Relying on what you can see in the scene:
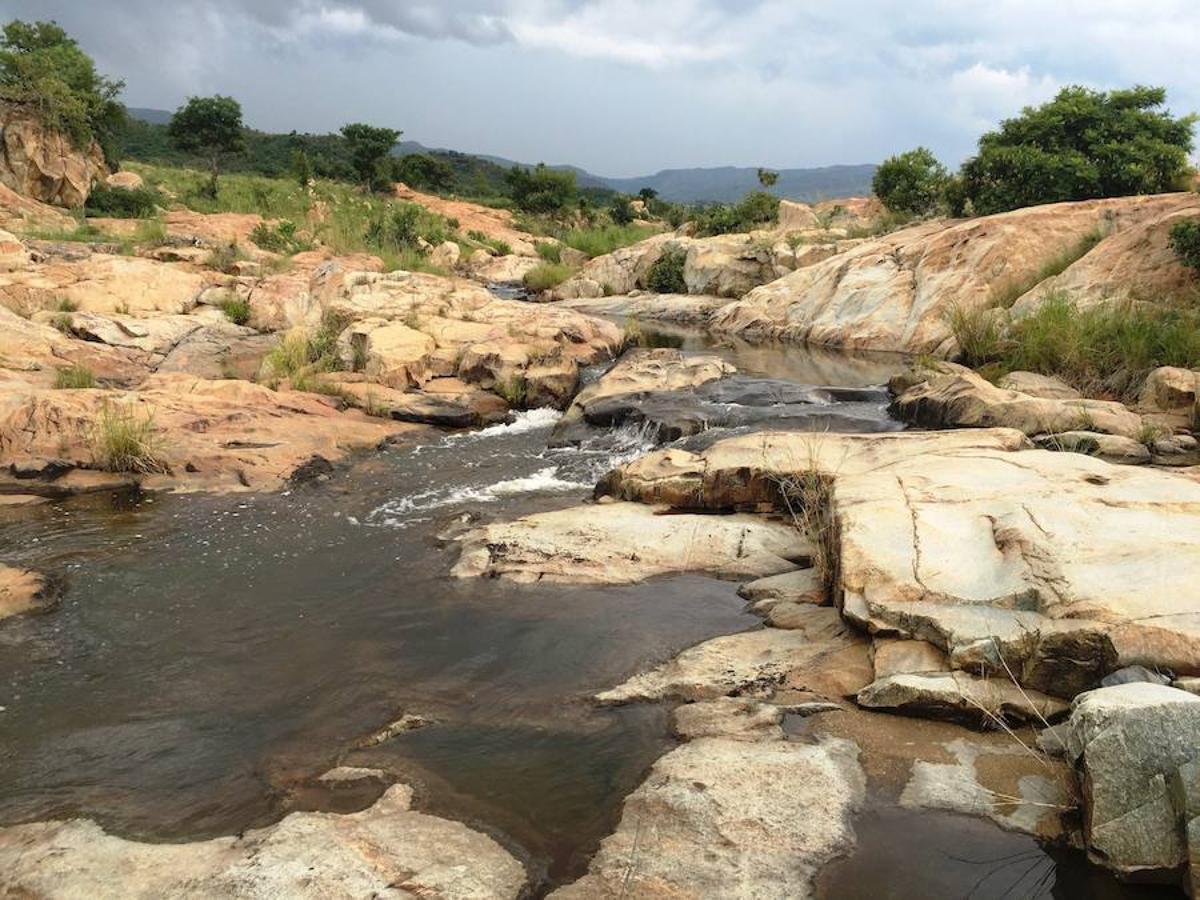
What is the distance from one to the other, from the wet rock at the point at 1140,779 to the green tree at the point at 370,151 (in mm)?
46014

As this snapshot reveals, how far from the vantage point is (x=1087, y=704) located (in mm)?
2900

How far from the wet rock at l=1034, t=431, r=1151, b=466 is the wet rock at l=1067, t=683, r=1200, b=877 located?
475 centimetres

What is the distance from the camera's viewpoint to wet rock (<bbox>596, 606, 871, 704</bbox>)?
400 centimetres

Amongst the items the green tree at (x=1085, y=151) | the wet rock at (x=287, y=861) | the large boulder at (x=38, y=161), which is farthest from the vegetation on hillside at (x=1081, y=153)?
the large boulder at (x=38, y=161)

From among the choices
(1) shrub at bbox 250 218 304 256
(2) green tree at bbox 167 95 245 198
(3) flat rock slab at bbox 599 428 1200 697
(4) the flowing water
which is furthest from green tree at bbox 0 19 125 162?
(3) flat rock slab at bbox 599 428 1200 697

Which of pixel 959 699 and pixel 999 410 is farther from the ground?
pixel 999 410

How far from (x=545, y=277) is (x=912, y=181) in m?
10.4

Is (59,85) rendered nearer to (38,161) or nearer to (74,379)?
(38,161)

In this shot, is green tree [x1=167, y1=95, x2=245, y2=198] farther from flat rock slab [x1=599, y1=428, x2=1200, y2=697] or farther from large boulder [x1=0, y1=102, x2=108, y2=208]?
flat rock slab [x1=599, y1=428, x2=1200, y2=697]

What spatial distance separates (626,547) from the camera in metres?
5.86

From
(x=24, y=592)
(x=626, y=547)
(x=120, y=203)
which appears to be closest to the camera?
(x=24, y=592)

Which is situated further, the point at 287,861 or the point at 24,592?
the point at 24,592

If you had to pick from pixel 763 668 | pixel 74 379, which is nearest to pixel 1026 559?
pixel 763 668

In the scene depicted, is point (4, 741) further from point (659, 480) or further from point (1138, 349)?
point (1138, 349)
